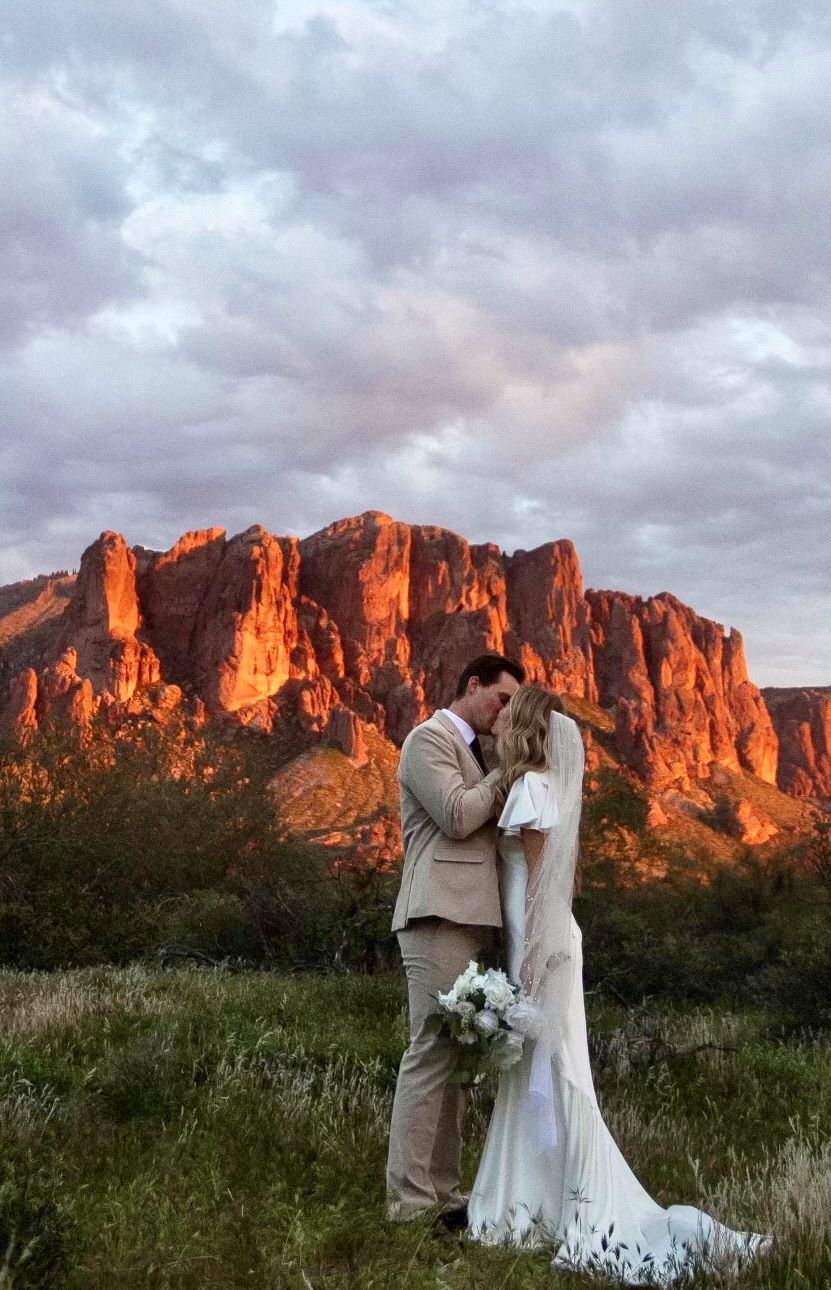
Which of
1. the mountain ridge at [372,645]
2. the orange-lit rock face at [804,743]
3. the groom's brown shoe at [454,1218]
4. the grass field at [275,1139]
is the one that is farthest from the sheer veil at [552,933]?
the orange-lit rock face at [804,743]

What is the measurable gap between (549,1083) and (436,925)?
879 millimetres

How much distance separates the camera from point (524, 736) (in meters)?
5.43

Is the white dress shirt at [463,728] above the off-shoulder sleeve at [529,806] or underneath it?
above

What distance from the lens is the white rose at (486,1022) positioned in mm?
4984

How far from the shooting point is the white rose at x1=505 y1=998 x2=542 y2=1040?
16.5ft

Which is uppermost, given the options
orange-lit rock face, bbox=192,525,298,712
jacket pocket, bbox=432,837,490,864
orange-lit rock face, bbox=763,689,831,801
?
orange-lit rock face, bbox=192,525,298,712

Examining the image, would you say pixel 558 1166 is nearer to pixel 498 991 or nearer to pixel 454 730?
pixel 498 991

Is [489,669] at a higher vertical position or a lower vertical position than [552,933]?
higher

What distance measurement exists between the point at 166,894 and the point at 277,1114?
18.1 meters

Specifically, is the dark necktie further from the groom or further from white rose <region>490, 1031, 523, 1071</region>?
white rose <region>490, 1031, 523, 1071</region>

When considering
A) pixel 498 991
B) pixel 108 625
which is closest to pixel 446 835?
pixel 498 991

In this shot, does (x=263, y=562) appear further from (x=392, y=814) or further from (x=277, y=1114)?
(x=277, y=1114)

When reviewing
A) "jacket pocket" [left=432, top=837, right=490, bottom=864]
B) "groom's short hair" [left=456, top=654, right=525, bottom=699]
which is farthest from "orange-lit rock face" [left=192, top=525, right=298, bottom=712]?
"jacket pocket" [left=432, top=837, right=490, bottom=864]

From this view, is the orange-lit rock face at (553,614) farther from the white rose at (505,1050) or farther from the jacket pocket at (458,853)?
the white rose at (505,1050)
